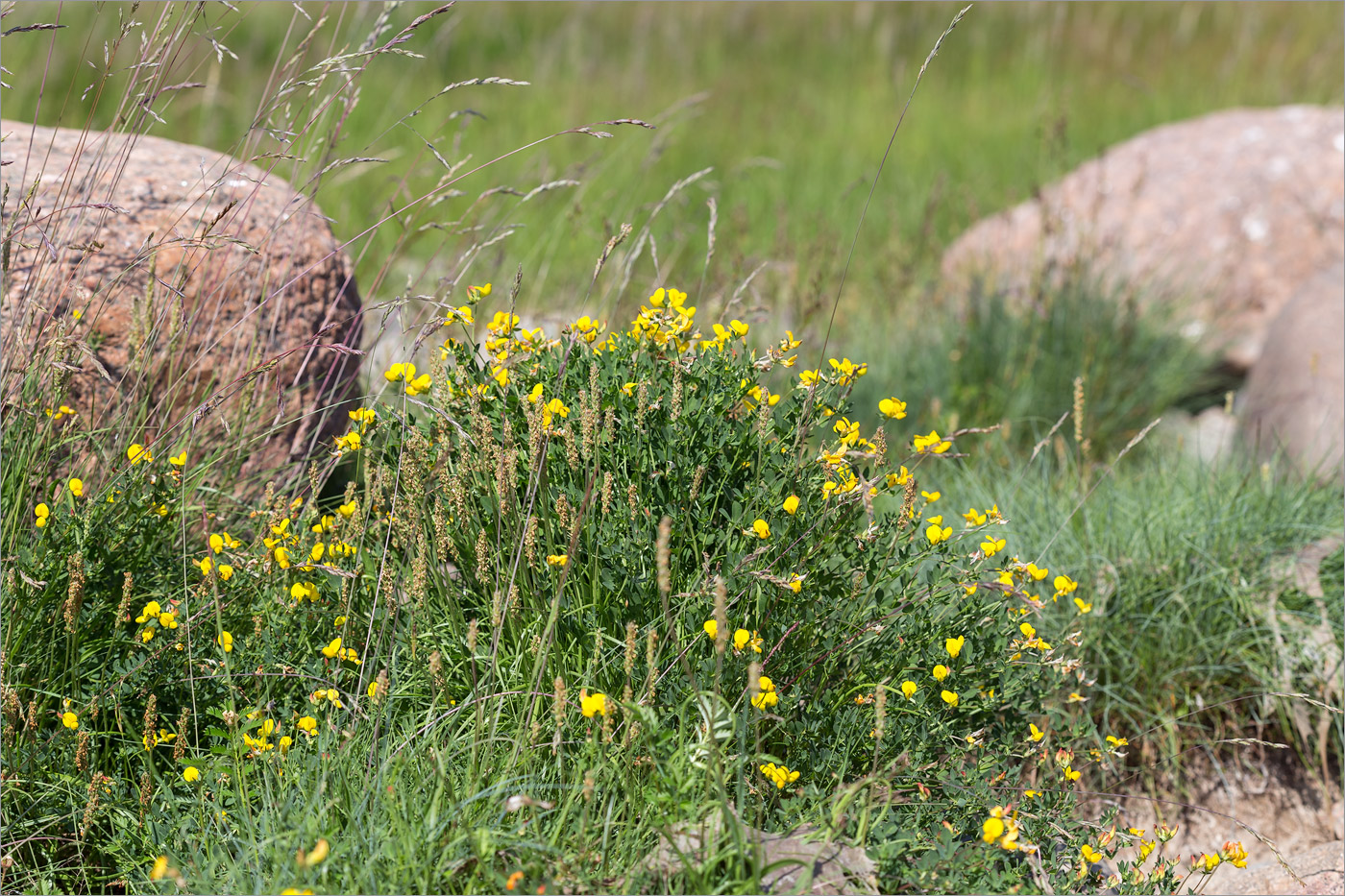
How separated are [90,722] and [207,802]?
442mm

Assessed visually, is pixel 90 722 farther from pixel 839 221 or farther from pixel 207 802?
pixel 839 221

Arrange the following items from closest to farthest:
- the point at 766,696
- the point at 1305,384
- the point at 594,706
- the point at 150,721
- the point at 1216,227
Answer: the point at 594,706, the point at 766,696, the point at 150,721, the point at 1305,384, the point at 1216,227

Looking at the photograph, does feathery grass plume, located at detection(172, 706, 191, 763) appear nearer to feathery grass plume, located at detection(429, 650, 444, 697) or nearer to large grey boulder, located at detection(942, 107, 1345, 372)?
feathery grass plume, located at detection(429, 650, 444, 697)

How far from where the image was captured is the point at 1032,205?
672 cm

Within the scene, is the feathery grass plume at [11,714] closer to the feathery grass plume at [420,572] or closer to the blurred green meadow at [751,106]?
the feathery grass plume at [420,572]

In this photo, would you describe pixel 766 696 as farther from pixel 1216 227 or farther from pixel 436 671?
pixel 1216 227

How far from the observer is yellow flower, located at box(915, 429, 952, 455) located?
2258 millimetres

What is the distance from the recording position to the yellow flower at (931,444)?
226 centimetres

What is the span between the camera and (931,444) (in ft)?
7.66

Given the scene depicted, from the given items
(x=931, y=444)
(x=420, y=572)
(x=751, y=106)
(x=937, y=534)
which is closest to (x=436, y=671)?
(x=420, y=572)

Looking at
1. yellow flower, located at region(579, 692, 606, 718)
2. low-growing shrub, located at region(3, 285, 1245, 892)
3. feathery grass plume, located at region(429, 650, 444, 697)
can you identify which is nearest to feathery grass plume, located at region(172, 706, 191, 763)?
low-growing shrub, located at region(3, 285, 1245, 892)

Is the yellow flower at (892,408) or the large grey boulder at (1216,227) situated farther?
the large grey boulder at (1216,227)

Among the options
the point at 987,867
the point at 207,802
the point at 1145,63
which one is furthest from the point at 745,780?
the point at 1145,63

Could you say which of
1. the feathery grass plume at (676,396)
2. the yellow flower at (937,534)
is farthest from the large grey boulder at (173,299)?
the yellow flower at (937,534)
